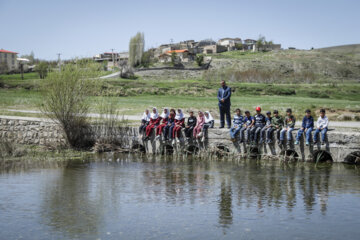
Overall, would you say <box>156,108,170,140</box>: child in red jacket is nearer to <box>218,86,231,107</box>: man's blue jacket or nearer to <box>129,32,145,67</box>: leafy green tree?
<box>218,86,231,107</box>: man's blue jacket

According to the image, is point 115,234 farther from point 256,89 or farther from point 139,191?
point 256,89

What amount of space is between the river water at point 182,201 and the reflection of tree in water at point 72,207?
0.07ft

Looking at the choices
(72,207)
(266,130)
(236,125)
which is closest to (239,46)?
(236,125)

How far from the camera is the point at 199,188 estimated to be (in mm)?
12547

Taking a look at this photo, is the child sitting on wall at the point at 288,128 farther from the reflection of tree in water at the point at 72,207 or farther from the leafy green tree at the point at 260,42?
the leafy green tree at the point at 260,42

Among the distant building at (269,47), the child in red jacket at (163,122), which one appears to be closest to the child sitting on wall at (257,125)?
the child in red jacket at (163,122)

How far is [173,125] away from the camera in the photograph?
18.5 metres

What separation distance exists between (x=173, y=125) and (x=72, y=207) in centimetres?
844

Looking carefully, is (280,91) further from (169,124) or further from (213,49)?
(213,49)

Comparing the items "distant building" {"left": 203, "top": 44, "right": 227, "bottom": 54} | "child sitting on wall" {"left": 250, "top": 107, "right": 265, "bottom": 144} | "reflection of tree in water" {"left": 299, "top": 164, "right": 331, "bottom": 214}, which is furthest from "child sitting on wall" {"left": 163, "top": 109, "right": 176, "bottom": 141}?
"distant building" {"left": 203, "top": 44, "right": 227, "bottom": 54}

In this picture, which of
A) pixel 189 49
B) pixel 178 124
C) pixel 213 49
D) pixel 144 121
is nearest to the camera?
pixel 178 124

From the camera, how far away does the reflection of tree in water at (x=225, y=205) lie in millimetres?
9359

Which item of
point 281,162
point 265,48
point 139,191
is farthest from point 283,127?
point 265,48

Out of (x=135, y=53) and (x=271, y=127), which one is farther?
(x=135, y=53)
